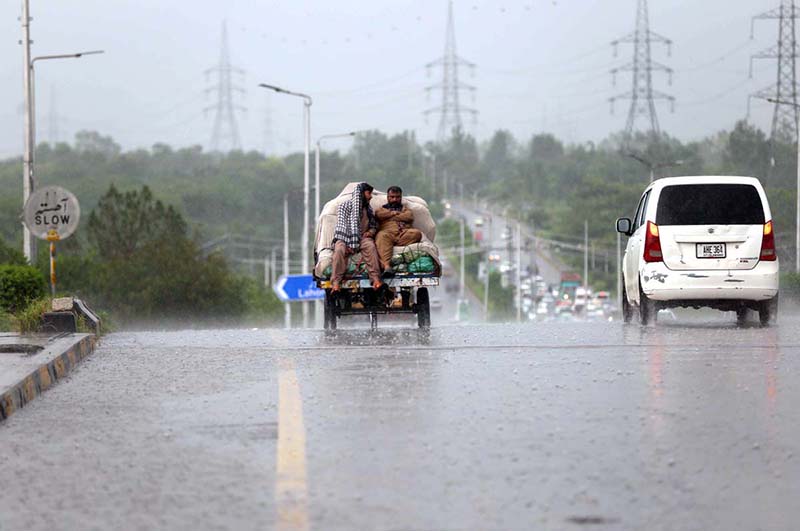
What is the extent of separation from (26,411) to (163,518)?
4.62 metres

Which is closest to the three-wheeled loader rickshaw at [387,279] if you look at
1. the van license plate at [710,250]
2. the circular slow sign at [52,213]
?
the van license plate at [710,250]

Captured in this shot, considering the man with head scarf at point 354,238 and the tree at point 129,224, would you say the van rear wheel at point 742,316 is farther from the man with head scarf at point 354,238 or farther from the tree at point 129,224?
the tree at point 129,224

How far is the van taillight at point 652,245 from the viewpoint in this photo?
67.8 ft

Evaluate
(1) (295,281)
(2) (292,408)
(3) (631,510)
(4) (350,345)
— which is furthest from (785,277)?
(3) (631,510)

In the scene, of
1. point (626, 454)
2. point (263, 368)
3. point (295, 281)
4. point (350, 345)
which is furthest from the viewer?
point (295, 281)

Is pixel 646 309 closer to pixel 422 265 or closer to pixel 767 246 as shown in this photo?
pixel 767 246

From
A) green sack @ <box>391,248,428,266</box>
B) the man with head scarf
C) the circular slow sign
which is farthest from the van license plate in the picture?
the circular slow sign

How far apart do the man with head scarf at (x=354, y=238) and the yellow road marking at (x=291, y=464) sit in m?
8.19

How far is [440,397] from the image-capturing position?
11.2 metres

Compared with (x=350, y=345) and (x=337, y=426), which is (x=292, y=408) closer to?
(x=337, y=426)

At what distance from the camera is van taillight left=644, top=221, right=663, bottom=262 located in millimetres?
20656

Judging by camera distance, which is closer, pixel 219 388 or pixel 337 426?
pixel 337 426

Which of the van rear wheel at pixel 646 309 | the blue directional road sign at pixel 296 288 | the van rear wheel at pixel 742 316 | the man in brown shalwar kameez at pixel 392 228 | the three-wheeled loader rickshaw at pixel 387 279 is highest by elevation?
the man in brown shalwar kameez at pixel 392 228

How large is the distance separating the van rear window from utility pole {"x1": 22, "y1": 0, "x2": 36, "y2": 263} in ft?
65.9
